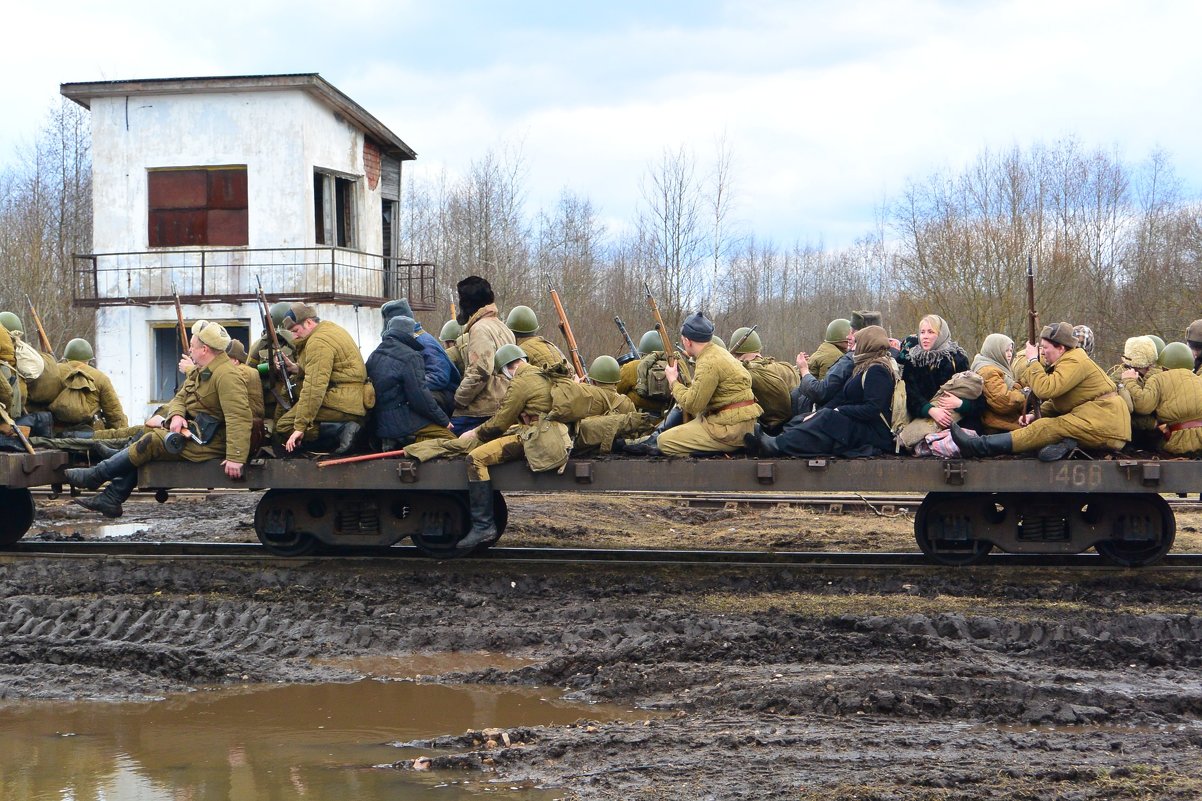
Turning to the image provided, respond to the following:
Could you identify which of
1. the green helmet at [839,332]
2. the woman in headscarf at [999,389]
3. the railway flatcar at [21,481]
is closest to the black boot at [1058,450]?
the woman in headscarf at [999,389]

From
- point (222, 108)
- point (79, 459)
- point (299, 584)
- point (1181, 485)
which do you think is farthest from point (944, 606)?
point (222, 108)

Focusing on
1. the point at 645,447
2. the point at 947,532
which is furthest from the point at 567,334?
the point at 947,532

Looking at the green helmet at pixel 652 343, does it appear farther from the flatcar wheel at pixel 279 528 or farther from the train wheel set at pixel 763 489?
the flatcar wheel at pixel 279 528

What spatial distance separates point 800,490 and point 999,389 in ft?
5.75

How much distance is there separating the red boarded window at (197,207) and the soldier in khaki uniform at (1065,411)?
19805 millimetres

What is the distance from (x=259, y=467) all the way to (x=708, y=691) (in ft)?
16.0

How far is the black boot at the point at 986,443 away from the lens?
31.0 ft

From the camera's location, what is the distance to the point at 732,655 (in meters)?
7.60

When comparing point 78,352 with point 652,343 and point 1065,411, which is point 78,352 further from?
point 1065,411

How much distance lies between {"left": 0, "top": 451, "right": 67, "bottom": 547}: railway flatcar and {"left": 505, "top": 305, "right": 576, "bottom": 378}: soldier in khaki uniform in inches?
164

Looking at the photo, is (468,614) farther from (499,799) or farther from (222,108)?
(222,108)

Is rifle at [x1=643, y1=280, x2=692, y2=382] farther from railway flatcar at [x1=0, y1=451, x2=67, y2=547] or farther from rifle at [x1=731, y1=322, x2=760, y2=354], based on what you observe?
railway flatcar at [x1=0, y1=451, x2=67, y2=547]

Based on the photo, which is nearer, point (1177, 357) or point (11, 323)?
point (1177, 357)

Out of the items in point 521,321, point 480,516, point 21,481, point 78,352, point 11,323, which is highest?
point 11,323
